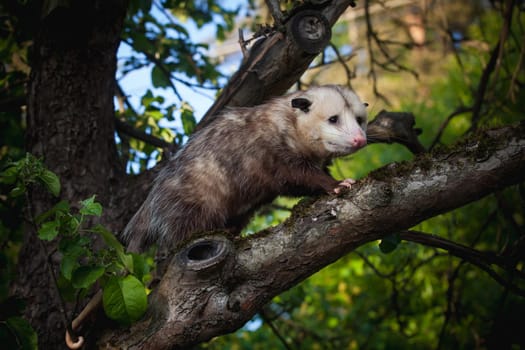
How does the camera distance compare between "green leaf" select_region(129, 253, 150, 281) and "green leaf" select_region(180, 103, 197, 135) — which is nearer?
"green leaf" select_region(129, 253, 150, 281)

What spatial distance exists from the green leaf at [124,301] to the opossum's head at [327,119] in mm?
952

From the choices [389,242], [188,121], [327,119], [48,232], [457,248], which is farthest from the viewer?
[188,121]

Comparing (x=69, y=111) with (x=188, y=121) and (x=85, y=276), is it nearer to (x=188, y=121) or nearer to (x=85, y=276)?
(x=188, y=121)

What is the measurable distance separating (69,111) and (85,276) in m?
0.92

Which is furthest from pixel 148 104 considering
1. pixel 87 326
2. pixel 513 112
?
pixel 513 112

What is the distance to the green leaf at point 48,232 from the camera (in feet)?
4.56

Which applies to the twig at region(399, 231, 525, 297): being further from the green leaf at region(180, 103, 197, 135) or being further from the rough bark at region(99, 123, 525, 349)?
the green leaf at region(180, 103, 197, 135)

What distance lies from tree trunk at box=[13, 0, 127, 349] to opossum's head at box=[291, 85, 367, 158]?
29.6 inches

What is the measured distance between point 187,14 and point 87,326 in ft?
6.77

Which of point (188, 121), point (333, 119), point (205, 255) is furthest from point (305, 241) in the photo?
point (188, 121)

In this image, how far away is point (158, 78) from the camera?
2592 mm

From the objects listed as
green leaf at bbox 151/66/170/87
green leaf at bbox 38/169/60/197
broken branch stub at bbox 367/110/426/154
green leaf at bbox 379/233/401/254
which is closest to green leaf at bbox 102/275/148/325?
green leaf at bbox 38/169/60/197

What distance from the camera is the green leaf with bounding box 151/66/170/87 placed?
2.57 meters

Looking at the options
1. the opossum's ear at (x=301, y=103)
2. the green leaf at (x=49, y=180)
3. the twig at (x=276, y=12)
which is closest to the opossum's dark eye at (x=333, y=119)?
the opossum's ear at (x=301, y=103)
